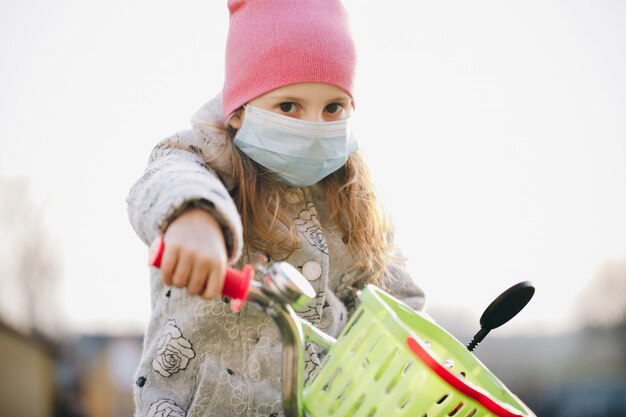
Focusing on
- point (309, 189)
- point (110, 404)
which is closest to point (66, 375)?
point (110, 404)

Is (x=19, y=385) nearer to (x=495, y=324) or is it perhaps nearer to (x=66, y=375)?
(x=66, y=375)

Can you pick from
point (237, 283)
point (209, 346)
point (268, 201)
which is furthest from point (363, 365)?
point (268, 201)

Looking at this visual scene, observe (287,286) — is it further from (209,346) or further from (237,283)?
(209,346)

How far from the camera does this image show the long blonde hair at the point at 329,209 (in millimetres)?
2457

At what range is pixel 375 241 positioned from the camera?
2.80 metres

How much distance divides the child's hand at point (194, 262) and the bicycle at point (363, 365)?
28 millimetres

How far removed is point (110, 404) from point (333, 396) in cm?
2697

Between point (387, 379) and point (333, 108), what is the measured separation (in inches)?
47.5

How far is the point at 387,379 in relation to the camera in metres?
1.61

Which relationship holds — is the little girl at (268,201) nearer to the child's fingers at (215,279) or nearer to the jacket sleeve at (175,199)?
the jacket sleeve at (175,199)

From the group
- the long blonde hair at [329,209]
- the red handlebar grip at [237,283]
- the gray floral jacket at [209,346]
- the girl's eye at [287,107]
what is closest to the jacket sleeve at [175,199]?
the red handlebar grip at [237,283]


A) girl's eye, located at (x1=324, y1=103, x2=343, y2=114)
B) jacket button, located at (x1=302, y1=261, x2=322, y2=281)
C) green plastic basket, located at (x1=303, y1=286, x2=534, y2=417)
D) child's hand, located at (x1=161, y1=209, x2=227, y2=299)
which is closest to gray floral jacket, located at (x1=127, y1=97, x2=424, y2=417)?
jacket button, located at (x1=302, y1=261, x2=322, y2=281)

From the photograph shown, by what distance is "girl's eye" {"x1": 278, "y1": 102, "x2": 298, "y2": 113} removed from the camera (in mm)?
2515

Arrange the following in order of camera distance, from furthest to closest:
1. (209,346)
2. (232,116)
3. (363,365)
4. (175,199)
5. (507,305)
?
(232,116)
(209,346)
(507,305)
(363,365)
(175,199)
